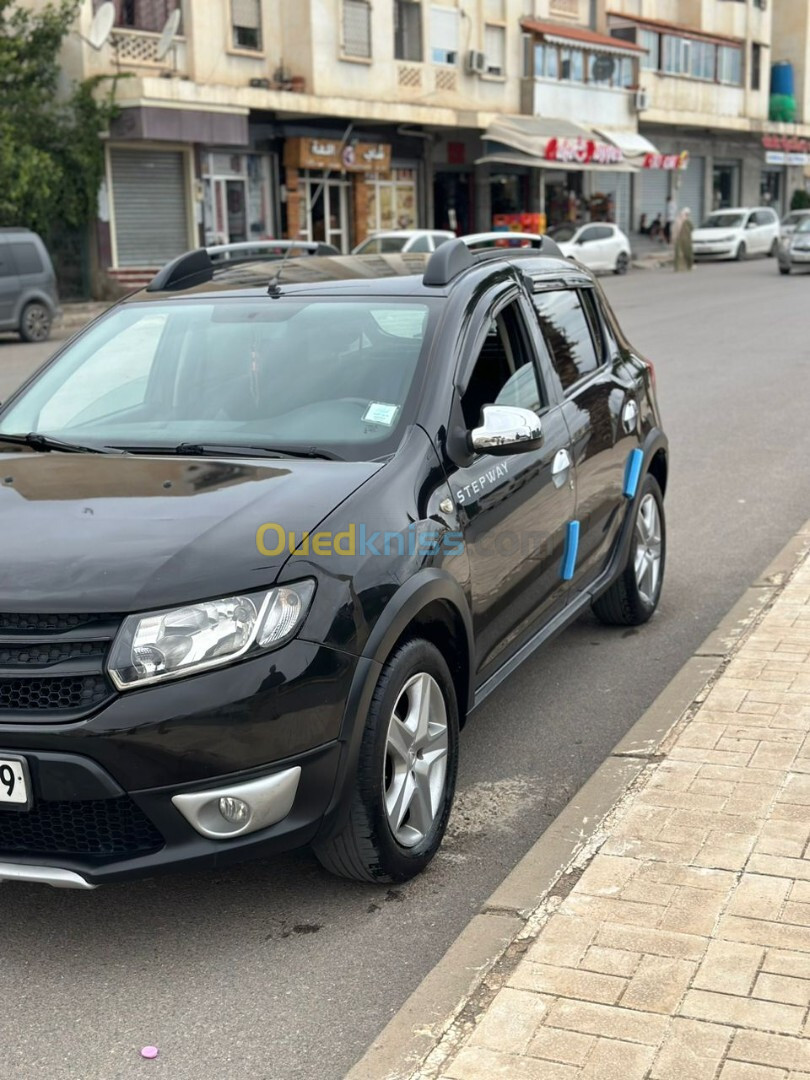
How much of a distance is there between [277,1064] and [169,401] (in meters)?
2.28

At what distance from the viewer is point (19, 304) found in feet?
69.5

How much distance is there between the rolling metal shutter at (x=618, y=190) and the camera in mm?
47709

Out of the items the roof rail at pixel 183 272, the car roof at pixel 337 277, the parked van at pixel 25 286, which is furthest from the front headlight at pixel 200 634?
the parked van at pixel 25 286

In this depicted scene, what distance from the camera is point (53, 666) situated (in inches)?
124

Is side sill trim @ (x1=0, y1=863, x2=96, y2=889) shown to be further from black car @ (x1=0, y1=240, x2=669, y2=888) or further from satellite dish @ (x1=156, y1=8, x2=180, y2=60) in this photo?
satellite dish @ (x1=156, y1=8, x2=180, y2=60)

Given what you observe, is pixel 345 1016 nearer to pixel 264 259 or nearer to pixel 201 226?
pixel 264 259

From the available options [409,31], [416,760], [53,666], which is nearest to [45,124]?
[409,31]

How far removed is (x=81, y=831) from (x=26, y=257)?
1942 cm

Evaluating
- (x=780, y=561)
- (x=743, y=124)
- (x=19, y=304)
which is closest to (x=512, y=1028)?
(x=780, y=561)

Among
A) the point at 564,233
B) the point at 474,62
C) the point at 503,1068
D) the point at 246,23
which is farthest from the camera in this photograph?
the point at 474,62

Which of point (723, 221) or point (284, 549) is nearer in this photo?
point (284, 549)

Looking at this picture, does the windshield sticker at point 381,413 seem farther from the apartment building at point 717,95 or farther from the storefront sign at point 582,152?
the apartment building at point 717,95

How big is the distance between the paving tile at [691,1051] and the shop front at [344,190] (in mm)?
31524

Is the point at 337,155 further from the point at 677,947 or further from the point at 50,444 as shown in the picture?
the point at 677,947
